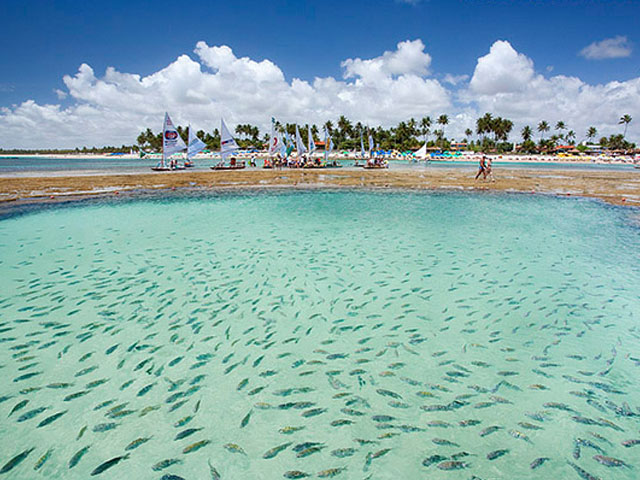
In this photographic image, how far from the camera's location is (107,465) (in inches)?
170

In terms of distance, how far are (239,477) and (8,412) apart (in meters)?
3.95

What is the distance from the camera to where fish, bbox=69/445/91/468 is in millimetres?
4398

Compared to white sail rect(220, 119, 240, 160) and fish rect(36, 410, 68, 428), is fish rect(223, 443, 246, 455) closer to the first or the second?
fish rect(36, 410, 68, 428)

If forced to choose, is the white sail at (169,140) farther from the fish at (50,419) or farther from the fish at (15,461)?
the fish at (15,461)

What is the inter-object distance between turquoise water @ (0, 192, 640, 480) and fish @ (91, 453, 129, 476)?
3 cm

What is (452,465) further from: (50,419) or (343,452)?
(50,419)

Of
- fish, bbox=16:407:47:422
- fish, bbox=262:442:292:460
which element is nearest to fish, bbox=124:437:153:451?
fish, bbox=262:442:292:460

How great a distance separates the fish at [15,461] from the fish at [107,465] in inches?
41.2

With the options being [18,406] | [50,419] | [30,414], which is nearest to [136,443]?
[50,419]

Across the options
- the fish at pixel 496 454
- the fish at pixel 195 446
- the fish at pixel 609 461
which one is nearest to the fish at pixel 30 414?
the fish at pixel 195 446

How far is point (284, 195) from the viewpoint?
31.8 m

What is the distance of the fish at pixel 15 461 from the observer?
13.9 ft

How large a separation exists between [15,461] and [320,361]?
4.61 meters

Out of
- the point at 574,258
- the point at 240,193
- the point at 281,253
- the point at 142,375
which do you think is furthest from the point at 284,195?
the point at 142,375
